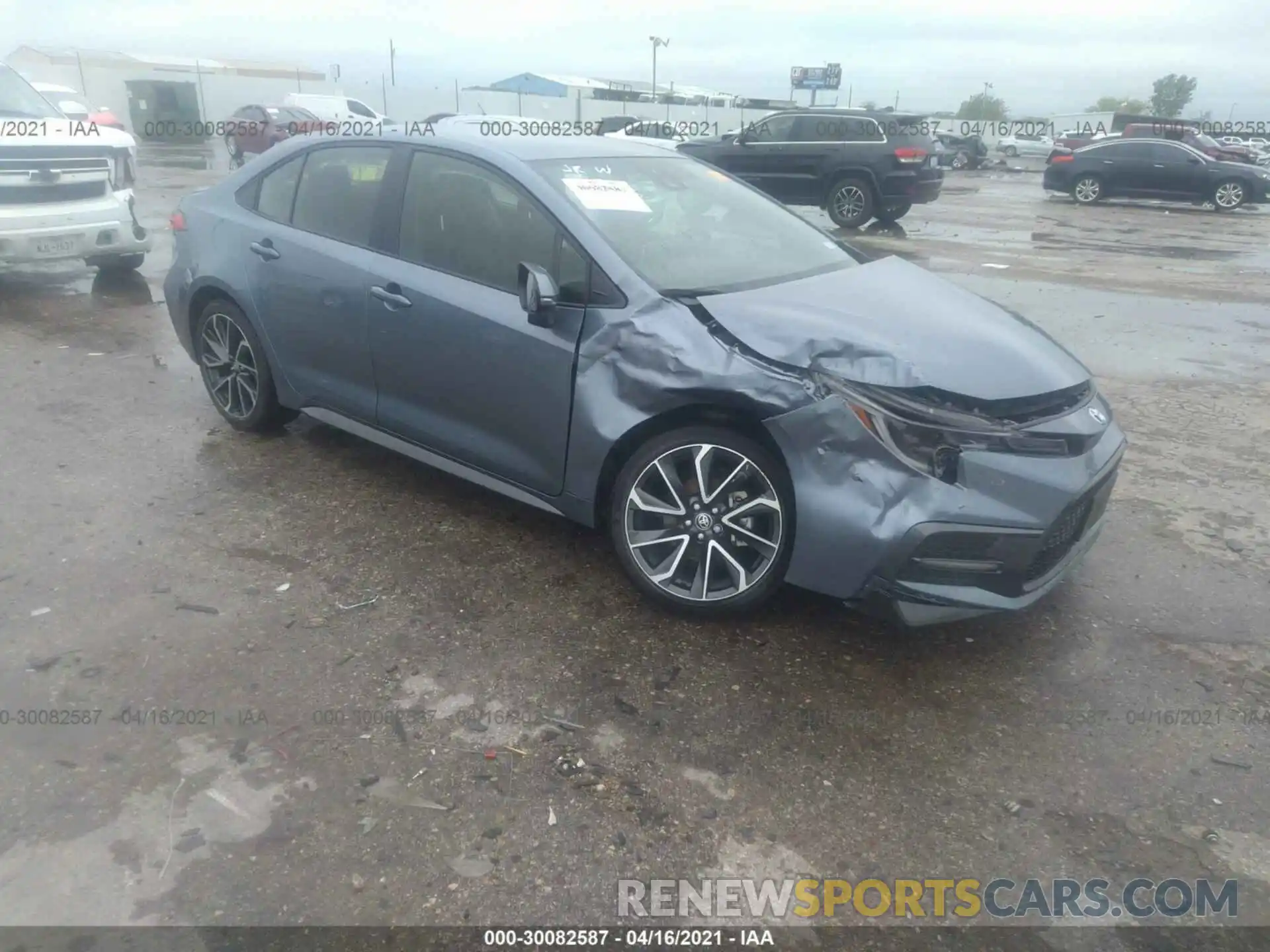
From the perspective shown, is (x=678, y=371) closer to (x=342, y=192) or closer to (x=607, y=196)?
(x=607, y=196)

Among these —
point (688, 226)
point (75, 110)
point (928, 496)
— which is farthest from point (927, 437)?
point (75, 110)

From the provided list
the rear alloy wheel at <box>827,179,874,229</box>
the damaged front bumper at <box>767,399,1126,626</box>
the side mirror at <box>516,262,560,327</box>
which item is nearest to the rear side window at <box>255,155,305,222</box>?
the side mirror at <box>516,262,560,327</box>

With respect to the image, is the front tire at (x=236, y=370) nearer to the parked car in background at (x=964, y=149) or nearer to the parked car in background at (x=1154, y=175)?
the parked car in background at (x=1154, y=175)

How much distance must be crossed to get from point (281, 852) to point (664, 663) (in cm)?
135

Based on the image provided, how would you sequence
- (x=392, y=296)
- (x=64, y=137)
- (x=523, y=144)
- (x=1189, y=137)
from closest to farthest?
1. (x=392, y=296)
2. (x=523, y=144)
3. (x=64, y=137)
4. (x=1189, y=137)

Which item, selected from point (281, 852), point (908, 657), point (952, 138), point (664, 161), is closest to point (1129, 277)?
point (664, 161)

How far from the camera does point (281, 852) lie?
247 cm

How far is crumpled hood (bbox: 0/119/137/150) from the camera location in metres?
8.05

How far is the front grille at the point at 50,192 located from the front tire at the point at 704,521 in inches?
278

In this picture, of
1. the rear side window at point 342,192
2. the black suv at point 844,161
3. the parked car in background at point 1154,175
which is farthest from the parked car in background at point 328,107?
the rear side window at point 342,192

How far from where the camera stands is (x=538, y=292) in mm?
3465

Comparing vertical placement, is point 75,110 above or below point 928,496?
above

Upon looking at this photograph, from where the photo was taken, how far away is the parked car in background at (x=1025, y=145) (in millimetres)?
42812

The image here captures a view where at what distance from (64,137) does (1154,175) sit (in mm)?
20075
